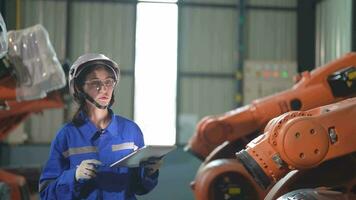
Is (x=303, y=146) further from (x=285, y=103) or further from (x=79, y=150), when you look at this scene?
(x=285, y=103)

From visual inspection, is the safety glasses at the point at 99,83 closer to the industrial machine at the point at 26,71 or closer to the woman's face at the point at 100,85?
the woman's face at the point at 100,85

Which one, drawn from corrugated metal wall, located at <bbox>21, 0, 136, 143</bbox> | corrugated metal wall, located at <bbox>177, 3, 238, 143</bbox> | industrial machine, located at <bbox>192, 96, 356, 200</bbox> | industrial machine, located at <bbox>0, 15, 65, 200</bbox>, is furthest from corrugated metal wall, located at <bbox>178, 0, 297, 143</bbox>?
industrial machine, located at <bbox>192, 96, 356, 200</bbox>

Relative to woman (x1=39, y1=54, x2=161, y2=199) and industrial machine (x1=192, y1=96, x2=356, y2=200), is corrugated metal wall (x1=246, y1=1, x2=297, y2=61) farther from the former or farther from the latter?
woman (x1=39, y1=54, x2=161, y2=199)

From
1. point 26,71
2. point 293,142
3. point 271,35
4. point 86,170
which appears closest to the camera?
point 86,170

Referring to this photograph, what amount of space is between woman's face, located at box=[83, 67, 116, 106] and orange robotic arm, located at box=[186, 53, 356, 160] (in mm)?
2528

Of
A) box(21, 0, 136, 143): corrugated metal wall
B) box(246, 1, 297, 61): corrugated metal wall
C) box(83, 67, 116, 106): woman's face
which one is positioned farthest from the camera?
box(246, 1, 297, 61): corrugated metal wall

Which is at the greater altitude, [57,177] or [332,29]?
[332,29]

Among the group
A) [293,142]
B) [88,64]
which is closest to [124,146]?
[88,64]

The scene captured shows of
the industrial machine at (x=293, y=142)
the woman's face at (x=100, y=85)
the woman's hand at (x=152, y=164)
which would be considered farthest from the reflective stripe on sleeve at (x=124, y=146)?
the industrial machine at (x=293, y=142)

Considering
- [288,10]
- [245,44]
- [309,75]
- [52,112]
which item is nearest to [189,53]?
[245,44]

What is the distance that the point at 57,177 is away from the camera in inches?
101

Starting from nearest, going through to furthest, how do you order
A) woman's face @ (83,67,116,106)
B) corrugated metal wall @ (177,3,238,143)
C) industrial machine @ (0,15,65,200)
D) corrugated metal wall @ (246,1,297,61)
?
woman's face @ (83,67,116,106) < industrial machine @ (0,15,65,200) < corrugated metal wall @ (177,3,238,143) < corrugated metal wall @ (246,1,297,61)

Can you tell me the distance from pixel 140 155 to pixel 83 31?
30.3 feet

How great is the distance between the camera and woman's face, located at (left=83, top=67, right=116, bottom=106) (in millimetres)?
2535
